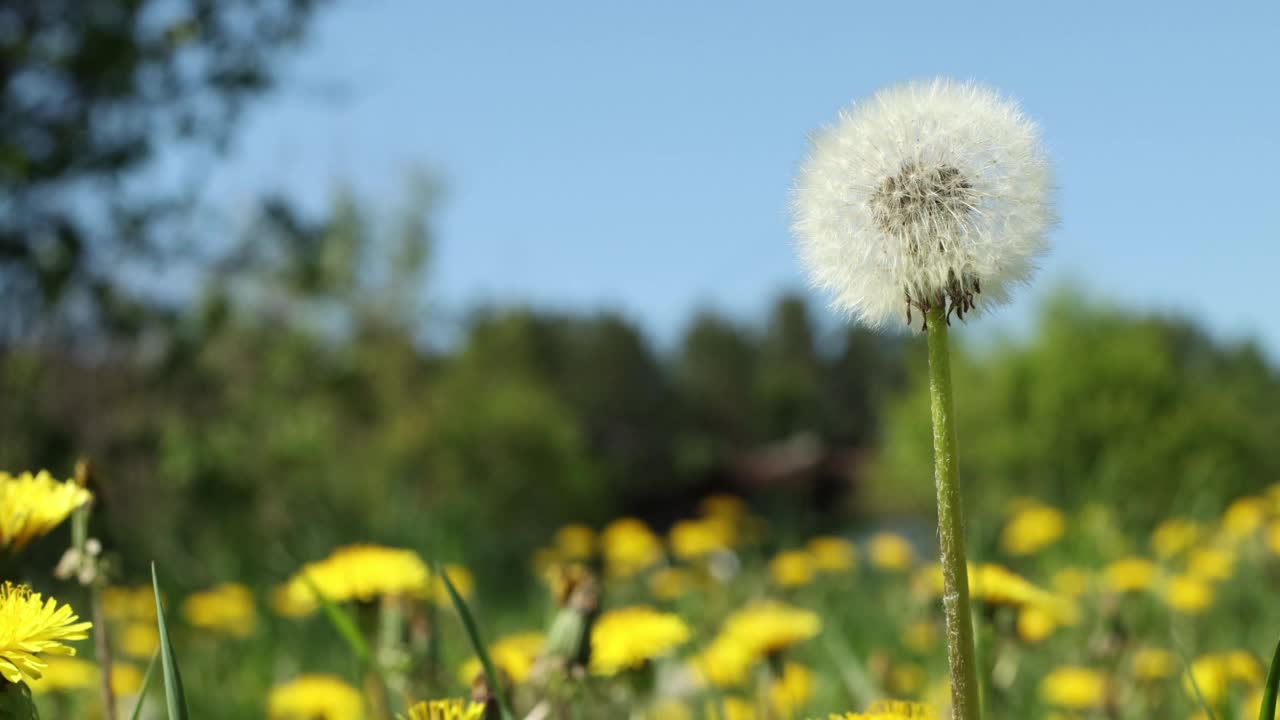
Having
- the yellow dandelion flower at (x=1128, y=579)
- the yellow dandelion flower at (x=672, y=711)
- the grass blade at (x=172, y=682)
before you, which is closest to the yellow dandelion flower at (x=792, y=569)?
the yellow dandelion flower at (x=1128, y=579)

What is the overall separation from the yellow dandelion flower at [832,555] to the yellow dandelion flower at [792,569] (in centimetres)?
11

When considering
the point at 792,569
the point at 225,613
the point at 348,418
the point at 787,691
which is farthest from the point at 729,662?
the point at 348,418

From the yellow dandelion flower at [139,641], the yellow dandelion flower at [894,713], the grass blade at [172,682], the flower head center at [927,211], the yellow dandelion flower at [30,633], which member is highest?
the flower head center at [927,211]

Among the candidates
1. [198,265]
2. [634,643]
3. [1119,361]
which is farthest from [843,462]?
[634,643]

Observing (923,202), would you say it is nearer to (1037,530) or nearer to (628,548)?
(628,548)

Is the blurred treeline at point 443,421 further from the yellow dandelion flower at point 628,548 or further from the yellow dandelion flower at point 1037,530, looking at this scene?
the yellow dandelion flower at point 628,548

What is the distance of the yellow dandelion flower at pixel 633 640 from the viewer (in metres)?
1.56

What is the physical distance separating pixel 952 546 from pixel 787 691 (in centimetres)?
99

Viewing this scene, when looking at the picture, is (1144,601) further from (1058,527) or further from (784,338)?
(784,338)

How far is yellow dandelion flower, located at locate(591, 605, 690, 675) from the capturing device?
1.56 m

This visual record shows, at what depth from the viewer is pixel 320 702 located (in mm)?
1843

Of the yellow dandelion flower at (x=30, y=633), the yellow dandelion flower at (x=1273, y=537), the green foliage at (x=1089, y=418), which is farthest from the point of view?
the green foliage at (x=1089, y=418)

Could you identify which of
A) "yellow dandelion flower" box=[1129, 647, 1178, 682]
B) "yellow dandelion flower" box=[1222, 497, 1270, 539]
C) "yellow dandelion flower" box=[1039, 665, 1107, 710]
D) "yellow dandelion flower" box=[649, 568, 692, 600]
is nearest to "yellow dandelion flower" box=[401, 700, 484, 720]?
"yellow dandelion flower" box=[1039, 665, 1107, 710]

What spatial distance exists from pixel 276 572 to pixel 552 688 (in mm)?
3148
